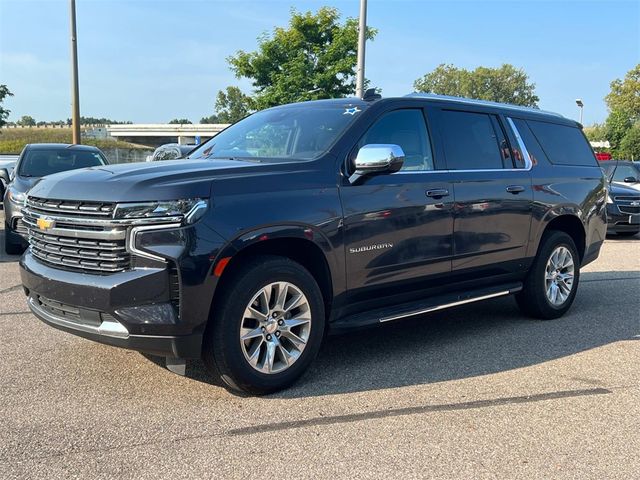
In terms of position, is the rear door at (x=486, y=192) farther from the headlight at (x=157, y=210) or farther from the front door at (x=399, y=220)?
the headlight at (x=157, y=210)

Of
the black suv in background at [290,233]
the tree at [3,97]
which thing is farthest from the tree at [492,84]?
the black suv in background at [290,233]

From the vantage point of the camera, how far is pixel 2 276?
24.7 feet

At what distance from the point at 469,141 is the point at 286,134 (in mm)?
1657

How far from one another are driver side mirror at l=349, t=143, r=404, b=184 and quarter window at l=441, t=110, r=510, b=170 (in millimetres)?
973

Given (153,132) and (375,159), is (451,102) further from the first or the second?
(153,132)

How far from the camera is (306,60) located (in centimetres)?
2153

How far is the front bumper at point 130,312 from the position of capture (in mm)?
3459

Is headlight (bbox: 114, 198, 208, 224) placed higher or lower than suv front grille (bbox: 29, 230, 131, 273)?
higher

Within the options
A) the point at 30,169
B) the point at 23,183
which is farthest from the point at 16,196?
the point at 30,169

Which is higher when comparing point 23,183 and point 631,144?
point 631,144

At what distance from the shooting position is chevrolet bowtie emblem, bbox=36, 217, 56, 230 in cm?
380

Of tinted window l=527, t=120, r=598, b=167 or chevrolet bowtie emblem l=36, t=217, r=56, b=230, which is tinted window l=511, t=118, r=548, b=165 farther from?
chevrolet bowtie emblem l=36, t=217, r=56, b=230

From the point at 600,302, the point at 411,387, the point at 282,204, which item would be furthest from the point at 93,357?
the point at 600,302

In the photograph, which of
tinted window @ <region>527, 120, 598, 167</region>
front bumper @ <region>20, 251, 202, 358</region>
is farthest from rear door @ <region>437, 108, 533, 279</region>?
front bumper @ <region>20, 251, 202, 358</region>
